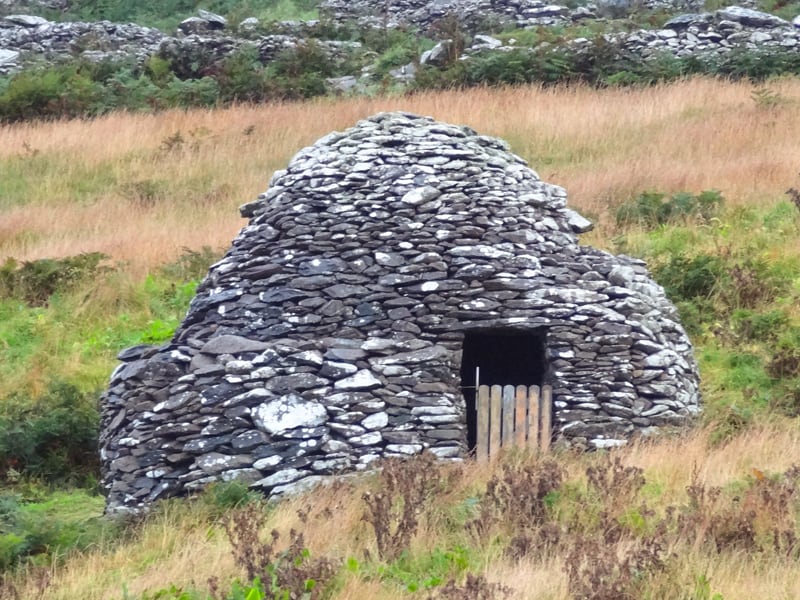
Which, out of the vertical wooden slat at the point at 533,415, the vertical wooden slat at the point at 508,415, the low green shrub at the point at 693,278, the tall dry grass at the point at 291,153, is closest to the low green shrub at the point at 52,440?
the vertical wooden slat at the point at 508,415

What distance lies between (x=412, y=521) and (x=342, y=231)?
10.4ft

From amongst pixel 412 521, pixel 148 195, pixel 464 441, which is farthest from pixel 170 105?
pixel 412 521

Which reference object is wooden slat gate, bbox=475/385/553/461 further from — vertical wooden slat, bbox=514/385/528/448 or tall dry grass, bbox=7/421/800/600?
tall dry grass, bbox=7/421/800/600

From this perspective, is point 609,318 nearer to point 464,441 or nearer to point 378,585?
point 464,441

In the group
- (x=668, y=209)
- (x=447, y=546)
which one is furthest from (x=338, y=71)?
(x=447, y=546)

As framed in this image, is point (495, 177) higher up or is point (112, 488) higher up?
point (495, 177)

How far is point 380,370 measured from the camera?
8.89 metres

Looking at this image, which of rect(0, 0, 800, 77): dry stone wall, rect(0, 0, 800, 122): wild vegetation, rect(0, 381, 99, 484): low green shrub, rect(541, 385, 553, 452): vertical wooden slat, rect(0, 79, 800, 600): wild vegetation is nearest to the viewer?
rect(0, 79, 800, 600): wild vegetation

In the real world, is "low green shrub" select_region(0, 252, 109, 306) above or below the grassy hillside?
below

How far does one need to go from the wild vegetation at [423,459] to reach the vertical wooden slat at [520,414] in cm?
53

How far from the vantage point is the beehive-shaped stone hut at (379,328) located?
8.54 m

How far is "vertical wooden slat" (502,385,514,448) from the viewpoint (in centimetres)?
895

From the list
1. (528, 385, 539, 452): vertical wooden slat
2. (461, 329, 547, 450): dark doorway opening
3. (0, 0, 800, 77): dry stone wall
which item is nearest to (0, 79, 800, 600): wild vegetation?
(528, 385, 539, 452): vertical wooden slat

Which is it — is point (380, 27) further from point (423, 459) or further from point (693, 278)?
point (423, 459)
